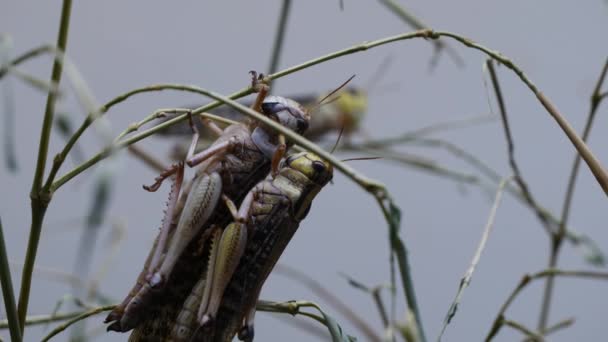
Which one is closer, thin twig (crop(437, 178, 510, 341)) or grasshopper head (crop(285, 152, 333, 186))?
thin twig (crop(437, 178, 510, 341))

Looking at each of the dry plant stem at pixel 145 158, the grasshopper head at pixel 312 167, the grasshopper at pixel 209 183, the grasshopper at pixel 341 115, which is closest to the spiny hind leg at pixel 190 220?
the grasshopper at pixel 209 183

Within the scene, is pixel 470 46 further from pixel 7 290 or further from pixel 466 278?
pixel 7 290

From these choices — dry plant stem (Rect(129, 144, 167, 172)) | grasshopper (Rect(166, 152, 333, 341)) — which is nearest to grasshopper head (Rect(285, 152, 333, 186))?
grasshopper (Rect(166, 152, 333, 341))

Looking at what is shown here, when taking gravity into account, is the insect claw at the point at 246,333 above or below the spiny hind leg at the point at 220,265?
below

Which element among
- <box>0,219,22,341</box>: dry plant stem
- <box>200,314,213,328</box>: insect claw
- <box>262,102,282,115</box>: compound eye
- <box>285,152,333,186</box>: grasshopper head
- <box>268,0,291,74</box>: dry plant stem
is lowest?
<box>0,219,22,341</box>: dry plant stem

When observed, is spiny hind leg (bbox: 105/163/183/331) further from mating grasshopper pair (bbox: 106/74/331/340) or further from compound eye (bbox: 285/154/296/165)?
compound eye (bbox: 285/154/296/165)

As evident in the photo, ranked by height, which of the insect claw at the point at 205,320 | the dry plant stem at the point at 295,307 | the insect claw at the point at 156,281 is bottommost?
the insect claw at the point at 205,320

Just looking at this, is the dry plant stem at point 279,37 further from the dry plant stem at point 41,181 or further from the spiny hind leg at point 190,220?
the dry plant stem at point 41,181

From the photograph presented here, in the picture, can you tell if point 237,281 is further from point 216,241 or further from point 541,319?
point 541,319
